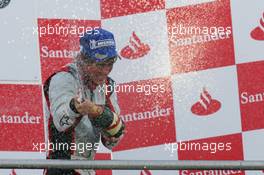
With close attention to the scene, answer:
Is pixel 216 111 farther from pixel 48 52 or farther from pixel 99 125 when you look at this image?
pixel 99 125

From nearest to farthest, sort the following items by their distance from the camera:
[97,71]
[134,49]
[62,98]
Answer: [62,98], [97,71], [134,49]

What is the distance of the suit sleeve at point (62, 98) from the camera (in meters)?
2.78

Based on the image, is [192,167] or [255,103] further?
[255,103]

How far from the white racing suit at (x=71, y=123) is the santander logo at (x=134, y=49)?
674 mm

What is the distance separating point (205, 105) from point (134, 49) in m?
0.39

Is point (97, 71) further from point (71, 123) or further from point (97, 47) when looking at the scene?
point (71, 123)

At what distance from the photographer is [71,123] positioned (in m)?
2.83

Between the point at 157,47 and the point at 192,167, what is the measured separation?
1481mm

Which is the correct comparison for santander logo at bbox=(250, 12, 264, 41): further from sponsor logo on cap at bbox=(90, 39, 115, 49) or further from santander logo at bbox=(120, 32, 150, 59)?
sponsor logo on cap at bbox=(90, 39, 115, 49)

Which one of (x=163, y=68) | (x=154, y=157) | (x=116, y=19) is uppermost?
(x=116, y=19)

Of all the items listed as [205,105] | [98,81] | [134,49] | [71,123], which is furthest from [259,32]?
[71,123]

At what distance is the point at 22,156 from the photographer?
3689 millimetres

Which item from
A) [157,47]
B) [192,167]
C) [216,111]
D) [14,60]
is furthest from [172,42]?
[192,167]

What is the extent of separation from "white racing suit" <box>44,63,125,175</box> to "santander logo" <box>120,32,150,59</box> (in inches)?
26.5
